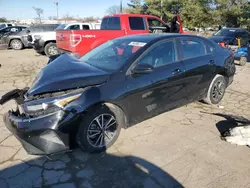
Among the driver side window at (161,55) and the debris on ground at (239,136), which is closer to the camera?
the debris on ground at (239,136)

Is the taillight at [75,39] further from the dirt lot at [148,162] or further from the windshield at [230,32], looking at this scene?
the windshield at [230,32]

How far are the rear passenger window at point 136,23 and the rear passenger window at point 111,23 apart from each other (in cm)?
46

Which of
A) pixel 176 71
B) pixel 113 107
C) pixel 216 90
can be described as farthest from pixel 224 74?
pixel 113 107

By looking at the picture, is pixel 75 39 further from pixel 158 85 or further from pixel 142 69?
pixel 142 69

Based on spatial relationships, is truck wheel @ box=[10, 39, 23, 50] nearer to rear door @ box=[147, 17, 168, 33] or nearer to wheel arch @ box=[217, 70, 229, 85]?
rear door @ box=[147, 17, 168, 33]

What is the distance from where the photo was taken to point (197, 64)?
4195 millimetres

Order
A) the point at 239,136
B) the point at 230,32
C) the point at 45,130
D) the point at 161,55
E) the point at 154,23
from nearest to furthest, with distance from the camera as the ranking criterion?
the point at 45,130, the point at 239,136, the point at 161,55, the point at 154,23, the point at 230,32

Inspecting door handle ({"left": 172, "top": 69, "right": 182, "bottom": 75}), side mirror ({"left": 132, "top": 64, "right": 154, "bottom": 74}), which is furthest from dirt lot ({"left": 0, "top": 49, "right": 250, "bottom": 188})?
side mirror ({"left": 132, "top": 64, "right": 154, "bottom": 74})

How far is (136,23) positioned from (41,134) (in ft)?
23.2

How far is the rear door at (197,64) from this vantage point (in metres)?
4.07

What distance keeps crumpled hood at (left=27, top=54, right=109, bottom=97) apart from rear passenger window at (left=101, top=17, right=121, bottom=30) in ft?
18.3

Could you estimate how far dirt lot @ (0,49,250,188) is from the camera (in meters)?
2.65

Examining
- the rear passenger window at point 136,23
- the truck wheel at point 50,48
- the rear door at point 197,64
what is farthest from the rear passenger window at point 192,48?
the truck wheel at point 50,48

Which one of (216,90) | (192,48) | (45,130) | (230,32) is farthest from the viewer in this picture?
(230,32)
